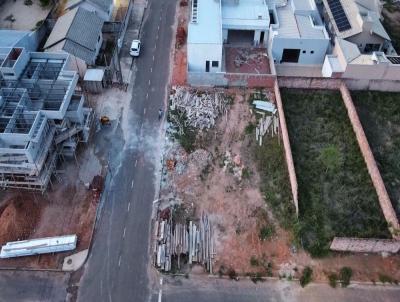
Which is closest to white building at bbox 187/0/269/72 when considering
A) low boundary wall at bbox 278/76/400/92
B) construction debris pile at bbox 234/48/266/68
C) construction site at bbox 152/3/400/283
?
construction debris pile at bbox 234/48/266/68

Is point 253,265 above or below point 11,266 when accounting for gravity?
above

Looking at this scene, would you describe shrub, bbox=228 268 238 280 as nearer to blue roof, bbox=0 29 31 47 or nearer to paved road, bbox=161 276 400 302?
paved road, bbox=161 276 400 302

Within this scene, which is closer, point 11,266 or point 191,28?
point 11,266

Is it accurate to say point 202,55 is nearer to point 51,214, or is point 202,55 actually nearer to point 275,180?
point 275,180

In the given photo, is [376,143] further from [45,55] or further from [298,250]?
[45,55]

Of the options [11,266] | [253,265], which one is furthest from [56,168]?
[253,265]

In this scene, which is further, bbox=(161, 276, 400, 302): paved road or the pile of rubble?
the pile of rubble
